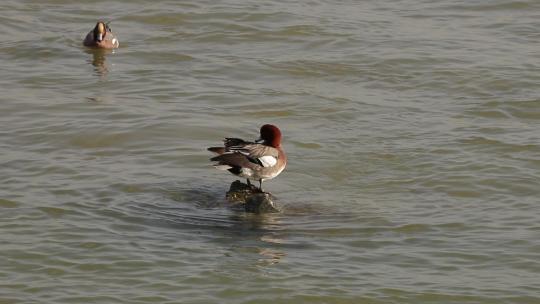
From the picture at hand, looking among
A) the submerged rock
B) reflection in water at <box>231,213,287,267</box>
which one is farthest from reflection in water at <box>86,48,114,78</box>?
reflection in water at <box>231,213,287,267</box>

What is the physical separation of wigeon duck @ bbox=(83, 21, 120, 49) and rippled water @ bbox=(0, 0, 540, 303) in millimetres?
166

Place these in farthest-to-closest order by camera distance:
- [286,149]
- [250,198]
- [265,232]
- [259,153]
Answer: [286,149] < [259,153] < [250,198] < [265,232]

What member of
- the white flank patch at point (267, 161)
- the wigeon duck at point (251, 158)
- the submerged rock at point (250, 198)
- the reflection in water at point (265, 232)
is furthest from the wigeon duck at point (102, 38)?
the reflection in water at point (265, 232)

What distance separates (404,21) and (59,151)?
7142mm

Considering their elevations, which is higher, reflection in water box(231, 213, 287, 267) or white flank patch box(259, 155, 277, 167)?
white flank patch box(259, 155, 277, 167)

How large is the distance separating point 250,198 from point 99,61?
6.31m

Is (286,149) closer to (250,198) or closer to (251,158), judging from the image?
(251,158)

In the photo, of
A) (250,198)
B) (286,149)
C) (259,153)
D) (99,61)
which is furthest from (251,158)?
(99,61)

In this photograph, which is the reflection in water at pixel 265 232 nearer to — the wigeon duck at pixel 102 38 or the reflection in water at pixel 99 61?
the reflection in water at pixel 99 61

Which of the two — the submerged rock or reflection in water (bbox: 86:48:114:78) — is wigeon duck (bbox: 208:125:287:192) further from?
reflection in water (bbox: 86:48:114:78)

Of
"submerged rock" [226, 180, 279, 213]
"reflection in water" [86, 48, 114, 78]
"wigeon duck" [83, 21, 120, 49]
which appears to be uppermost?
"wigeon duck" [83, 21, 120, 49]

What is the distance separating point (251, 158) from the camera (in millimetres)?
10039

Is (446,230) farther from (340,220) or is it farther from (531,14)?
(531,14)

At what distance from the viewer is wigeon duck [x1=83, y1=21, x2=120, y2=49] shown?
52.2 feet
